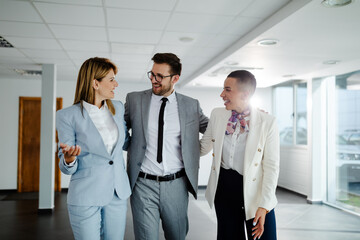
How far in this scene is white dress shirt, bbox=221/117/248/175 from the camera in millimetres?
2000

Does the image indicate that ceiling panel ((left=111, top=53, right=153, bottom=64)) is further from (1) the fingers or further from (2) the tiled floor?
(1) the fingers

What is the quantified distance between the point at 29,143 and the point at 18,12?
5256 millimetres

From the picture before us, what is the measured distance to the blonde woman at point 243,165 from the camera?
75.5 inches

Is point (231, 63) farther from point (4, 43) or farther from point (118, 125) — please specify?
point (118, 125)

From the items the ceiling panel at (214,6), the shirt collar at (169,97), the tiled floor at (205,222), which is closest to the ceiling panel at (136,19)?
the ceiling panel at (214,6)

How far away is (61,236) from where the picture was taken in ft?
14.4

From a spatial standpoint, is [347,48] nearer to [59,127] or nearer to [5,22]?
[59,127]

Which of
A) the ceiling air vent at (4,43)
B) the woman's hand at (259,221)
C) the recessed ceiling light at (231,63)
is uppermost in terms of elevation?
the ceiling air vent at (4,43)

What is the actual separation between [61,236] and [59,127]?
3.17 meters

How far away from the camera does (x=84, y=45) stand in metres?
4.59

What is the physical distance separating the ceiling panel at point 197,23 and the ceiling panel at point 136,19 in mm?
121

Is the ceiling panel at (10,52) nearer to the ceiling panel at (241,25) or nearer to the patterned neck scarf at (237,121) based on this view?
the ceiling panel at (241,25)

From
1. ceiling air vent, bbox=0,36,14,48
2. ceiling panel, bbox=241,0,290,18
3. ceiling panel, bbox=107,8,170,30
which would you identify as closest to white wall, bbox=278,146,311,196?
ceiling panel, bbox=241,0,290,18

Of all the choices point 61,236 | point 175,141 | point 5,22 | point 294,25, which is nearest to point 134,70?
point 5,22
